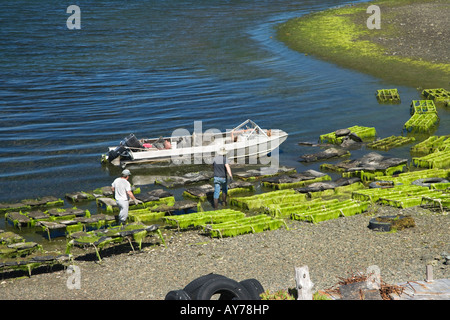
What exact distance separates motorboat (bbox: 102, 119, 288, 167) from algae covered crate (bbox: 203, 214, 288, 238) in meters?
10.1

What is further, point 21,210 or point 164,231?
point 21,210

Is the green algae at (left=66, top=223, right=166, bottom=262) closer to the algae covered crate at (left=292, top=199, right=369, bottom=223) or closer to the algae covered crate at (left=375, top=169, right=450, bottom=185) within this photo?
the algae covered crate at (left=292, top=199, right=369, bottom=223)

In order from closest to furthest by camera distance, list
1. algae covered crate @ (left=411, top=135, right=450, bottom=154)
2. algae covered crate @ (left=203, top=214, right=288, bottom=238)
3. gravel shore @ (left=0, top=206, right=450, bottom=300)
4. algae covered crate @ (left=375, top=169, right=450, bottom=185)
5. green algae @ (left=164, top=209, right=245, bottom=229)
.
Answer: gravel shore @ (left=0, top=206, right=450, bottom=300), algae covered crate @ (left=203, top=214, right=288, bottom=238), green algae @ (left=164, top=209, right=245, bottom=229), algae covered crate @ (left=375, top=169, right=450, bottom=185), algae covered crate @ (left=411, top=135, right=450, bottom=154)

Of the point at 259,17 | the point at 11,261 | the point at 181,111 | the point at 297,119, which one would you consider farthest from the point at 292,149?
the point at 259,17

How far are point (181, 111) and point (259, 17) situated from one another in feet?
144

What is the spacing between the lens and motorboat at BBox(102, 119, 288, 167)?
29.0 meters

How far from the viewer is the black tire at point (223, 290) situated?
10.4m

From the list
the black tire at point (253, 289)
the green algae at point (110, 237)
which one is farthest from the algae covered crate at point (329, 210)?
the black tire at point (253, 289)

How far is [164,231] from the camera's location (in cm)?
1912

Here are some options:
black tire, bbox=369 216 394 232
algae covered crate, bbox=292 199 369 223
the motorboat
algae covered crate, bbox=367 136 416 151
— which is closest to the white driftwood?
black tire, bbox=369 216 394 232

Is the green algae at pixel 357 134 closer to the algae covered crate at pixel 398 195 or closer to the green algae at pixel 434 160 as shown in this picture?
the green algae at pixel 434 160
